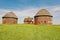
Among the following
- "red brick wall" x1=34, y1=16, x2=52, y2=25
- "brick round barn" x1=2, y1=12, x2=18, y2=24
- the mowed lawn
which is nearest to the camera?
the mowed lawn

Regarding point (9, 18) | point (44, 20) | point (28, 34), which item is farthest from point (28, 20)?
point (28, 34)

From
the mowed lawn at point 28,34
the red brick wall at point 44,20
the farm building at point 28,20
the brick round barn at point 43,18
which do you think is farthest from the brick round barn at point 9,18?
the mowed lawn at point 28,34

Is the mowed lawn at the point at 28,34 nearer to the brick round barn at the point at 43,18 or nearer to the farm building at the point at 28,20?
the brick round barn at the point at 43,18

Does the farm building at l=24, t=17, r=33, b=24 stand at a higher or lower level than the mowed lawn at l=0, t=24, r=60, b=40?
higher

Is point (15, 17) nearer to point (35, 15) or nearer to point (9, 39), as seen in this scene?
point (35, 15)

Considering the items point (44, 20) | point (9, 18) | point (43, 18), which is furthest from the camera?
point (9, 18)

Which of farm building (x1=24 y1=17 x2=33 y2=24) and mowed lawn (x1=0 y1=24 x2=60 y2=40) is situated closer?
mowed lawn (x1=0 y1=24 x2=60 y2=40)

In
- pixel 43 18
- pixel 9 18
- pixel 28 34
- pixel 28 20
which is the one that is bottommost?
pixel 28 34

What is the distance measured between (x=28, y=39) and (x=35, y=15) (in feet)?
87.6

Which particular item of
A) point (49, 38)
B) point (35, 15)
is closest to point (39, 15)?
point (35, 15)

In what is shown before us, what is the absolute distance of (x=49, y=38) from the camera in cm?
2098

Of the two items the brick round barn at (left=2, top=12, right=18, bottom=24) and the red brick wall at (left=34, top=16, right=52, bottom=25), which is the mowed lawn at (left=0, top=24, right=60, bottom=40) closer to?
the red brick wall at (left=34, top=16, right=52, bottom=25)

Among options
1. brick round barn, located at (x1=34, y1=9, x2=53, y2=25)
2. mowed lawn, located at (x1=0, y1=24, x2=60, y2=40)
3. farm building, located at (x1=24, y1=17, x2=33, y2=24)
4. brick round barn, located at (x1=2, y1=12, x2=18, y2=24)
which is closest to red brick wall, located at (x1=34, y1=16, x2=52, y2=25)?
brick round barn, located at (x1=34, y1=9, x2=53, y2=25)

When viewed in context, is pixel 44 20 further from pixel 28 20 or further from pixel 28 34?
pixel 28 34
